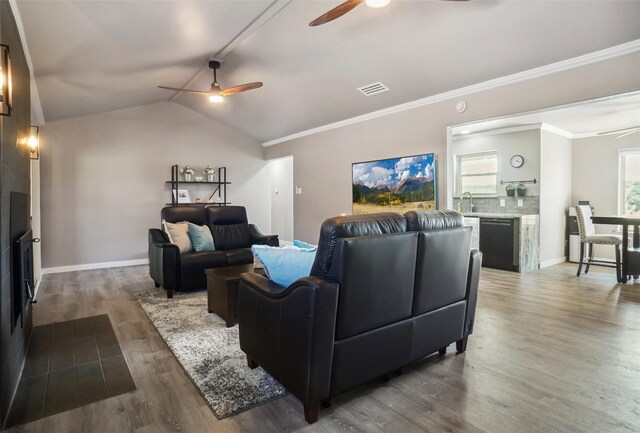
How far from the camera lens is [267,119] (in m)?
6.61

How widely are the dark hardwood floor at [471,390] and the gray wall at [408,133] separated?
6.70 feet

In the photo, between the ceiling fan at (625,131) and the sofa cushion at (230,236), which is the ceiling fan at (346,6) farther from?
the ceiling fan at (625,131)

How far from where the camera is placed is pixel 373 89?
185 inches

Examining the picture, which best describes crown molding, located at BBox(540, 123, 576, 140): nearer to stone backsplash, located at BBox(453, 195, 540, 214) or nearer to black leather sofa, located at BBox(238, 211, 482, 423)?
stone backsplash, located at BBox(453, 195, 540, 214)

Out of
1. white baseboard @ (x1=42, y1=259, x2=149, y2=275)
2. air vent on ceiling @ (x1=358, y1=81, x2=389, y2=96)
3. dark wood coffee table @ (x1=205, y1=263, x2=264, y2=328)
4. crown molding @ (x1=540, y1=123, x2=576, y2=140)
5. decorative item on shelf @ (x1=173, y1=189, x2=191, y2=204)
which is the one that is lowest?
white baseboard @ (x1=42, y1=259, x2=149, y2=275)

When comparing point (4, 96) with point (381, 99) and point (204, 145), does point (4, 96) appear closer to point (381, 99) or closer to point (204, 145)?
point (381, 99)

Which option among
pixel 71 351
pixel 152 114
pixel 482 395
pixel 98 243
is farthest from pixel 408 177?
pixel 98 243

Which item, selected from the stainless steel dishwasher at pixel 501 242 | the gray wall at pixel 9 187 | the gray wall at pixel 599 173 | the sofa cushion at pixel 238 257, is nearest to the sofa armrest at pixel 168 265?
the sofa cushion at pixel 238 257

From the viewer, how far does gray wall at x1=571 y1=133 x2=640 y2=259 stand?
643 centimetres

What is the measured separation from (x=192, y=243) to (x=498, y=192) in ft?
17.8

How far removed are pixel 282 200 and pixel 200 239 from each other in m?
3.70

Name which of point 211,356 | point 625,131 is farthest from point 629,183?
point 211,356

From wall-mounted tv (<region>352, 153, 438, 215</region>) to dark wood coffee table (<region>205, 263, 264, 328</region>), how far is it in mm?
2516

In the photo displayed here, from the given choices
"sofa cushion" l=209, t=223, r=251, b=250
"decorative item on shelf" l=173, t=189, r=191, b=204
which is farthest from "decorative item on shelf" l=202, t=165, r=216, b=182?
"sofa cushion" l=209, t=223, r=251, b=250
